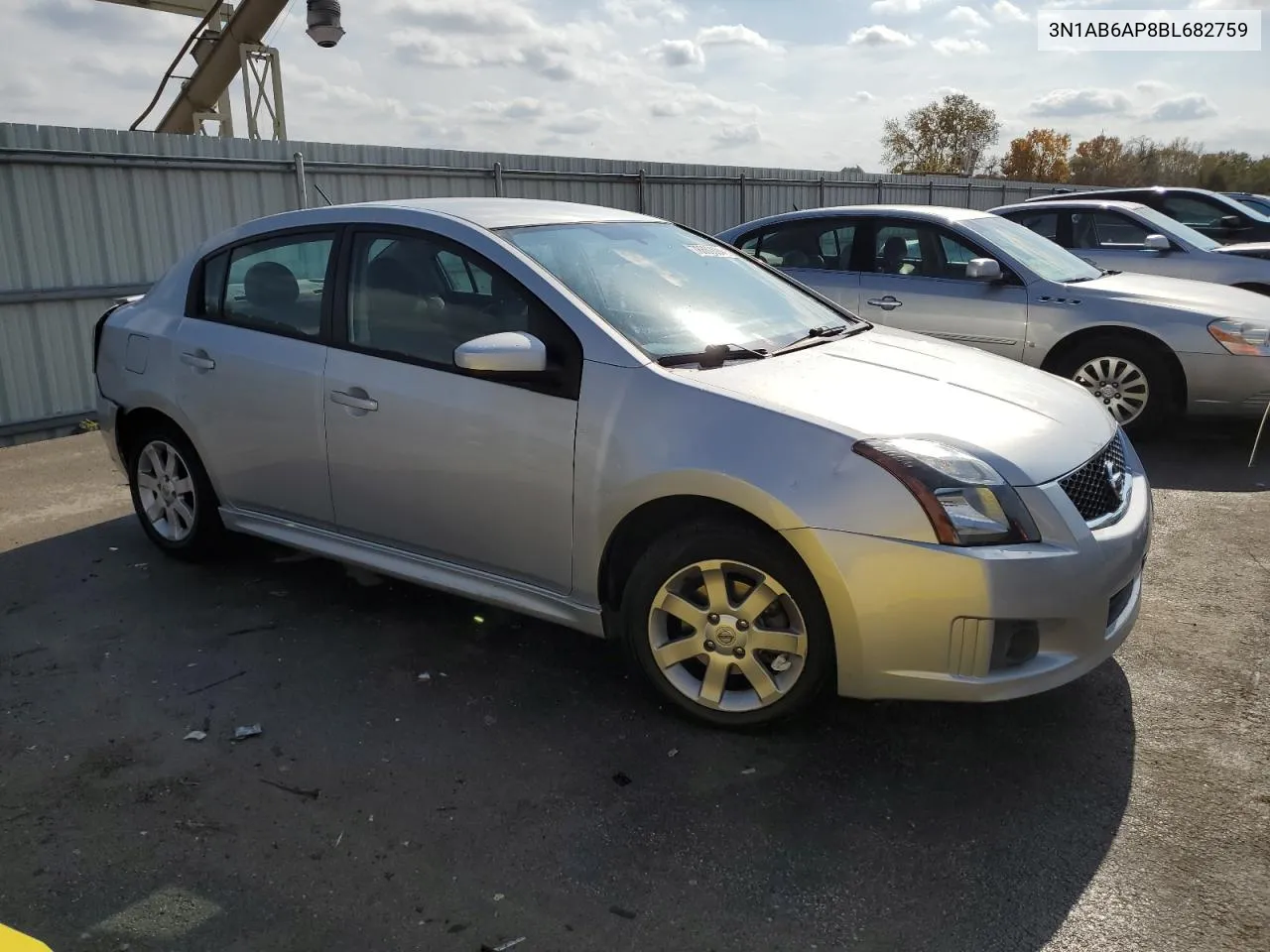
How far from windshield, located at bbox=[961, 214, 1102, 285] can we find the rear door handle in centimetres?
502

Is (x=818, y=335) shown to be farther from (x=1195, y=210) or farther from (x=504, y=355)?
(x=1195, y=210)

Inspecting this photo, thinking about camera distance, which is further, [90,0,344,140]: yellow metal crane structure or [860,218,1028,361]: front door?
[90,0,344,140]: yellow metal crane structure

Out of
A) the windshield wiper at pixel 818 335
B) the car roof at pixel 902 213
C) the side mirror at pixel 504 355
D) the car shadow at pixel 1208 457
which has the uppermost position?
the car roof at pixel 902 213

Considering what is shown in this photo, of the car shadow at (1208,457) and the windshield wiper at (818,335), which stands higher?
the windshield wiper at (818,335)

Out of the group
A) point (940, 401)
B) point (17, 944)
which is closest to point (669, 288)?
point (940, 401)

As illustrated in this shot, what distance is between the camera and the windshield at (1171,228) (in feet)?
29.6

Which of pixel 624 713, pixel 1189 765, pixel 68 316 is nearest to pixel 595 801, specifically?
pixel 624 713

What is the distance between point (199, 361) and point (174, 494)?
77cm

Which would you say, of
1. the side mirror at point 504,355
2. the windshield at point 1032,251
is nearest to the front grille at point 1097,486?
the side mirror at point 504,355

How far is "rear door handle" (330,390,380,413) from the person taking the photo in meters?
3.82

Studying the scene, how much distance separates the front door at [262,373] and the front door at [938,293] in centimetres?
430

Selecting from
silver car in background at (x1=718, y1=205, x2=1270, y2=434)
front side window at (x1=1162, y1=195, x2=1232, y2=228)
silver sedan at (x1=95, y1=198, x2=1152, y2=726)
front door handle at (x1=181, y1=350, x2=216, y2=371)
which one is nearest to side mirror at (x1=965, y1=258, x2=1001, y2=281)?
silver car in background at (x1=718, y1=205, x2=1270, y2=434)

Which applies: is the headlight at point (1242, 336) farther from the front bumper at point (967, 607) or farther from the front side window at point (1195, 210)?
the front side window at point (1195, 210)

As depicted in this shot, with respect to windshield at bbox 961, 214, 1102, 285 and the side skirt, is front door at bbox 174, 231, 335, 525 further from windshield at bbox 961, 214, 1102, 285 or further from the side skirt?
windshield at bbox 961, 214, 1102, 285
